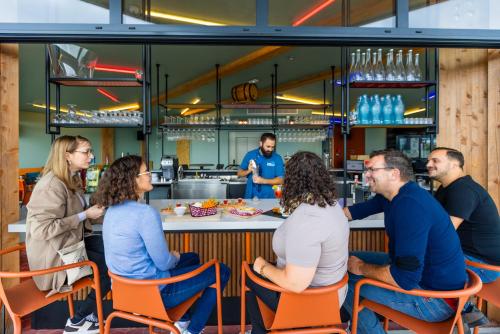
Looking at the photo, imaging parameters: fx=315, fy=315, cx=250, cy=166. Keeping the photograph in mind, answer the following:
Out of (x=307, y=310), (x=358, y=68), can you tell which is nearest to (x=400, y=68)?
(x=358, y=68)

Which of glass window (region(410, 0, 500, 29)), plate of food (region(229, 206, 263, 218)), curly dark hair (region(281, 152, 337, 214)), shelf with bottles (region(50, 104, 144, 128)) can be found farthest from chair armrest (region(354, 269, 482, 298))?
shelf with bottles (region(50, 104, 144, 128))

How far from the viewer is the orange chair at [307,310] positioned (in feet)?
4.86

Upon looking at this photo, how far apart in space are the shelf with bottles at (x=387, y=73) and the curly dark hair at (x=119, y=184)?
2073 mm

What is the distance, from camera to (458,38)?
215 cm

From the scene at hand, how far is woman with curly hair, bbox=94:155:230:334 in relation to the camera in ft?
5.53

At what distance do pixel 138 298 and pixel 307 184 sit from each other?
1055 mm

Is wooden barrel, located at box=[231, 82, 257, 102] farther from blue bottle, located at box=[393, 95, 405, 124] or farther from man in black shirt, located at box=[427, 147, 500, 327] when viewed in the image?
man in black shirt, located at box=[427, 147, 500, 327]

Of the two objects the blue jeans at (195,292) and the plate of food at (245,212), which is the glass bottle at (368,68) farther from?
the blue jeans at (195,292)

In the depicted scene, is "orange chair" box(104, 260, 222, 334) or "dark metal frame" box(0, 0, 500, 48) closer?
"orange chair" box(104, 260, 222, 334)

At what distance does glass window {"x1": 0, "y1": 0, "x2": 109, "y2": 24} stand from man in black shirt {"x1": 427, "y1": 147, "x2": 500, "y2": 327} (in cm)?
255

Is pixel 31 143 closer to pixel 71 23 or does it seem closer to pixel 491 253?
pixel 71 23

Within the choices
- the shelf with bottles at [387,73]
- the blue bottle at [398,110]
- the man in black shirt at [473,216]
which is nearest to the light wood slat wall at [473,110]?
the shelf with bottles at [387,73]

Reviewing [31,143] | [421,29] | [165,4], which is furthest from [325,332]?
[31,143]

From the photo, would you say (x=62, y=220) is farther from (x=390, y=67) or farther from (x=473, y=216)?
(x=390, y=67)
